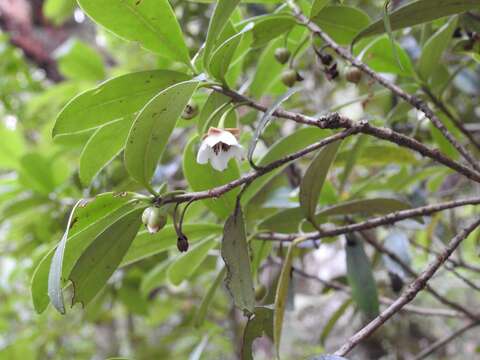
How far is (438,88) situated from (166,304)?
122cm

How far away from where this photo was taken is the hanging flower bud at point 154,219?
535mm

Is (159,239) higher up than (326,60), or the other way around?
(326,60)

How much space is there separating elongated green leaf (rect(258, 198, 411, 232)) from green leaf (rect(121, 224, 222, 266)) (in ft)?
0.26

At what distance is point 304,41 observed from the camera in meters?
0.76

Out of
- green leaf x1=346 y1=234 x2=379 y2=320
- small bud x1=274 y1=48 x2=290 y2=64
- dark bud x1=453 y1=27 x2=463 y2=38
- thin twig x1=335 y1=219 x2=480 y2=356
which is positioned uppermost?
dark bud x1=453 y1=27 x2=463 y2=38

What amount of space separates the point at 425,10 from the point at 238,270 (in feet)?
1.20

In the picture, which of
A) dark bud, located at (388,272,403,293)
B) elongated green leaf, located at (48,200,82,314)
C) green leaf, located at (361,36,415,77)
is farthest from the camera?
dark bud, located at (388,272,403,293)

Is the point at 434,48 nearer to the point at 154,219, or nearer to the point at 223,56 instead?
the point at 223,56

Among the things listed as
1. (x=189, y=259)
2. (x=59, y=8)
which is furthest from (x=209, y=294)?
(x=59, y=8)

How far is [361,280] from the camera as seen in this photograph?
0.78 meters

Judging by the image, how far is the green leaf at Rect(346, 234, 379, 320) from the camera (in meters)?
0.77

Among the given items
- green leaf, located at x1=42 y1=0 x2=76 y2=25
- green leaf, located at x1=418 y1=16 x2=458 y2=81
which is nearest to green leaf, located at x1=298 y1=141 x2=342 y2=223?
green leaf, located at x1=418 y1=16 x2=458 y2=81

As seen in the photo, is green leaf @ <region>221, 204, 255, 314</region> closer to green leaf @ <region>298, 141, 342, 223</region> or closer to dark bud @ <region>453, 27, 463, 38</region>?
green leaf @ <region>298, 141, 342, 223</region>

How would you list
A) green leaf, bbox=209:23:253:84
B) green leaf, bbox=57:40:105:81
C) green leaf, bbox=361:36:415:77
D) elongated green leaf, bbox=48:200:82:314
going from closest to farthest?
elongated green leaf, bbox=48:200:82:314, green leaf, bbox=209:23:253:84, green leaf, bbox=361:36:415:77, green leaf, bbox=57:40:105:81
